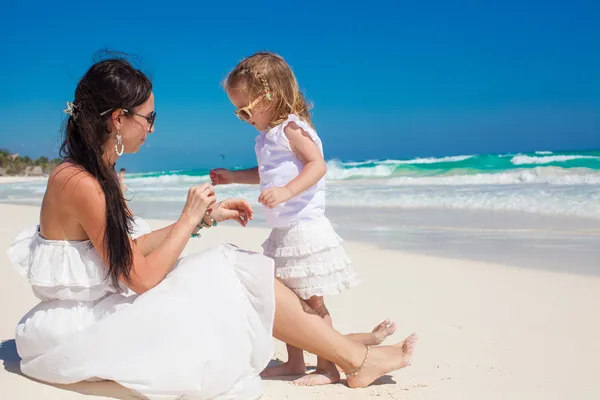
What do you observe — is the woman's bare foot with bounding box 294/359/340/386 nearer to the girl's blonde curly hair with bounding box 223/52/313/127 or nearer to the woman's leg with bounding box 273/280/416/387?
the woman's leg with bounding box 273/280/416/387

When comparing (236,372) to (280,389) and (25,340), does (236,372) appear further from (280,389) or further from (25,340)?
(25,340)

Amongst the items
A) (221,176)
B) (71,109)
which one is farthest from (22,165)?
(71,109)

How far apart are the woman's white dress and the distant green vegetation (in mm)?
42115

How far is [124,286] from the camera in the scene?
257 cm

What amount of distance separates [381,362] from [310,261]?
59 centimetres

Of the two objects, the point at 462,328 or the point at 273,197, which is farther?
the point at 462,328

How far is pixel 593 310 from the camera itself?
4145mm

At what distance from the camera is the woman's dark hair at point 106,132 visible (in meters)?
2.46

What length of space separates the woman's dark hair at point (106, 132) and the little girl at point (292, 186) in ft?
2.28

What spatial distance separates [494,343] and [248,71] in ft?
6.68

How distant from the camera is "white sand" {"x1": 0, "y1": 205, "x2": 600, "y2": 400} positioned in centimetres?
285

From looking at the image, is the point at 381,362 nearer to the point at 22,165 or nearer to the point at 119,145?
the point at 119,145

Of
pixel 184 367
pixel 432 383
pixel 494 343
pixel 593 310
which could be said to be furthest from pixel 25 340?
pixel 593 310

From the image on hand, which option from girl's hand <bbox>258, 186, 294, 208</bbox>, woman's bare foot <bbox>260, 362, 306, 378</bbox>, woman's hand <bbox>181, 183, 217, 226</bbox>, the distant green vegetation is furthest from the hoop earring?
the distant green vegetation
